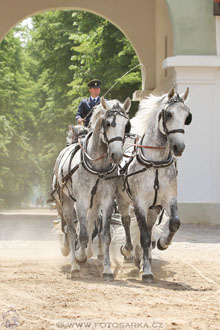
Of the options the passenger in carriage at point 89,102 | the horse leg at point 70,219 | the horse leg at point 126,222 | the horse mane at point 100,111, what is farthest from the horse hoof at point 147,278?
the passenger in carriage at point 89,102

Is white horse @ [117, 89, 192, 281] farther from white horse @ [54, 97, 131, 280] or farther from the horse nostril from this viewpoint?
white horse @ [54, 97, 131, 280]

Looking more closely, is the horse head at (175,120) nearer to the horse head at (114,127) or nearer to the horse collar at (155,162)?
the horse collar at (155,162)

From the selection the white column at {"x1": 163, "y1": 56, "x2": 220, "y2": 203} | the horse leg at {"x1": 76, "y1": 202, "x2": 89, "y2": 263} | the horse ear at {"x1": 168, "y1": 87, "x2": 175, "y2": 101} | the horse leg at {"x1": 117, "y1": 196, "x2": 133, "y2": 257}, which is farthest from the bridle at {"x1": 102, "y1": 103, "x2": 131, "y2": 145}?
the white column at {"x1": 163, "y1": 56, "x2": 220, "y2": 203}

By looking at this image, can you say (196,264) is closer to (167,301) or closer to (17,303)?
(167,301)

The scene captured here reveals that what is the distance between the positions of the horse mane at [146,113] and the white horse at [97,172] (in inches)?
15.3

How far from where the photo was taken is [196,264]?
11.3 metres

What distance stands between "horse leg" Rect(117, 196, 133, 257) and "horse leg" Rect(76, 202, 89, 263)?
115cm

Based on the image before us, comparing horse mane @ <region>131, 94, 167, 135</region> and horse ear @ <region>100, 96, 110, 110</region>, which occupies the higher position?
horse ear @ <region>100, 96, 110, 110</region>

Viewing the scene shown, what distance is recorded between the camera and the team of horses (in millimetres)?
9227

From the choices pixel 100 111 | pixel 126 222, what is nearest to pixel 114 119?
pixel 100 111

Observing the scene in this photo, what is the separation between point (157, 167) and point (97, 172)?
2.57ft

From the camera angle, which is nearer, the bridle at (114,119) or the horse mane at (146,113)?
the bridle at (114,119)

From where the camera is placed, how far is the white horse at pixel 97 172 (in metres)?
9.24

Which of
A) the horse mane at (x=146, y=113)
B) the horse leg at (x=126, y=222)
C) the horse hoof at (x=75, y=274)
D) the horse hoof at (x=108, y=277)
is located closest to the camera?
the horse hoof at (x=108, y=277)
